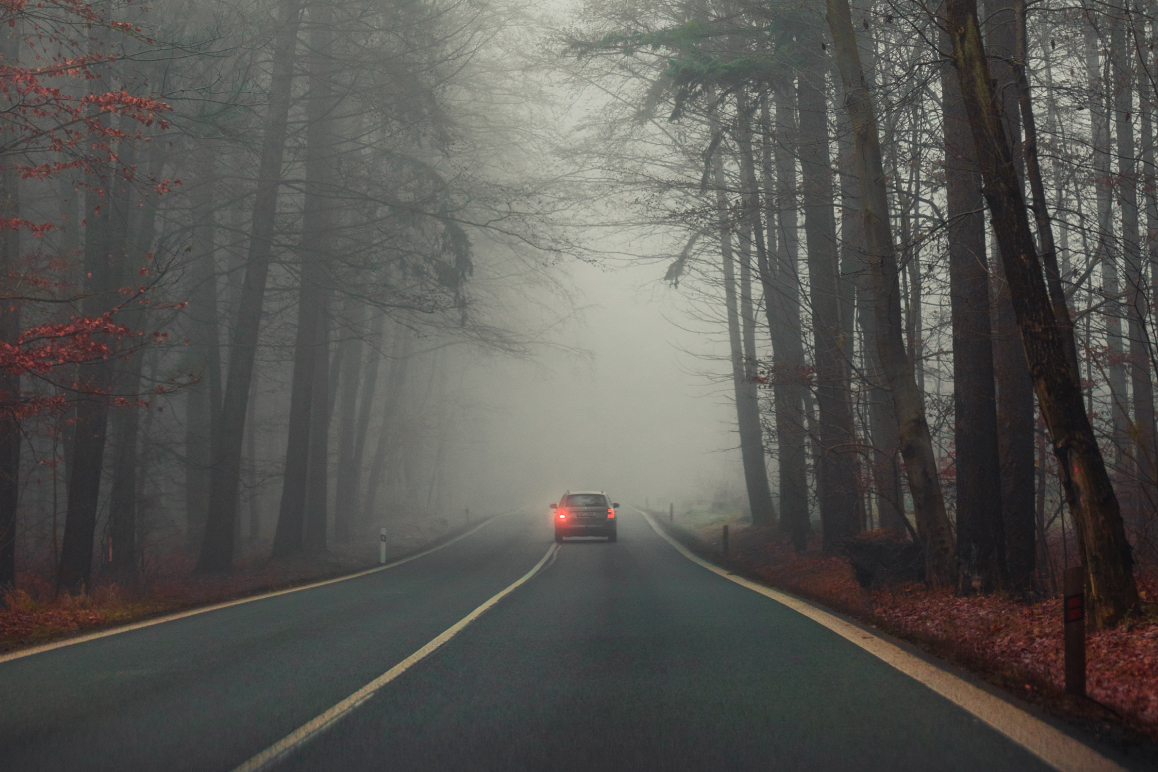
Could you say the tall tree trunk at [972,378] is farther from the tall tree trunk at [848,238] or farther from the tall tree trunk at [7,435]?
the tall tree trunk at [7,435]

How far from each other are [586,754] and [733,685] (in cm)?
192

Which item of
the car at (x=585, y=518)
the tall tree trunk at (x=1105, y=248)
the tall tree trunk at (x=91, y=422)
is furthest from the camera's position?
the car at (x=585, y=518)

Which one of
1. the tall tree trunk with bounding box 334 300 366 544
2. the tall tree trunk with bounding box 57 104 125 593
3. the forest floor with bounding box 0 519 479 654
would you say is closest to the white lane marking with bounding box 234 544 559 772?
the forest floor with bounding box 0 519 479 654

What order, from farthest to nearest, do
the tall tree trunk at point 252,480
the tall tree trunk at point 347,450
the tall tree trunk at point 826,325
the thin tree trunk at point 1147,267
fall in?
1. the tall tree trunk at point 347,450
2. the tall tree trunk at point 252,480
3. the tall tree trunk at point 826,325
4. the thin tree trunk at point 1147,267

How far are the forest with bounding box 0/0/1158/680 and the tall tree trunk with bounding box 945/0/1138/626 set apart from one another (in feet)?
0.10

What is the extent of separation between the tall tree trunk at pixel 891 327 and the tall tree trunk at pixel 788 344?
2557mm

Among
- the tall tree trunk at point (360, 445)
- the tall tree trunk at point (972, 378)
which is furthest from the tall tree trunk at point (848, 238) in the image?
the tall tree trunk at point (360, 445)

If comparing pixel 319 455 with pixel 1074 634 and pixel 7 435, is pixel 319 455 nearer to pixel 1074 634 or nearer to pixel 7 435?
pixel 7 435

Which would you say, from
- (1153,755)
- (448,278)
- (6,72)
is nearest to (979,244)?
(1153,755)

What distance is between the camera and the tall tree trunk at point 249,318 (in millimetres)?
18219

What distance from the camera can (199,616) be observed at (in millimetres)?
10930

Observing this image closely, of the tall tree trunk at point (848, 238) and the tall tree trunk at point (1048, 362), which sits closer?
the tall tree trunk at point (1048, 362)

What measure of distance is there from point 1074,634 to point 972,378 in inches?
196

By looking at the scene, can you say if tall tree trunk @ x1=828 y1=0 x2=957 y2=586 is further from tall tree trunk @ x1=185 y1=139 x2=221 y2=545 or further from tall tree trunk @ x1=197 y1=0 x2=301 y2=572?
tall tree trunk @ x1=185 y1=139 x2=221 y2=545
